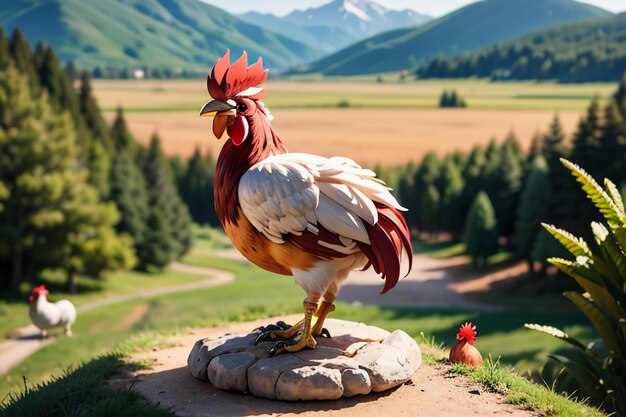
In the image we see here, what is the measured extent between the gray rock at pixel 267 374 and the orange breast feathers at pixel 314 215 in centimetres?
112

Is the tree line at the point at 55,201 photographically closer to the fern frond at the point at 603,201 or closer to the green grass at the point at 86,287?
the green grass at the point at 86,287

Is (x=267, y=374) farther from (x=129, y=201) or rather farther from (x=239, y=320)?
(x=129, y=201)

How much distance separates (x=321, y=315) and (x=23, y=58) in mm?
35005

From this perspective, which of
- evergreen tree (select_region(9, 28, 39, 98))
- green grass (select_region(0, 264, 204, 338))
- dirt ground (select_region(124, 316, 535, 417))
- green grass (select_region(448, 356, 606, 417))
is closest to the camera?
dirt ground (select_region(124, 316, 535, 417))

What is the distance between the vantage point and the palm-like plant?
28.0ft

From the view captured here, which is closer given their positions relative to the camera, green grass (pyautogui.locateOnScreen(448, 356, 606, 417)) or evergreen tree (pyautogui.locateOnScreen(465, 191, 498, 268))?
green grass (pyautogui.locateOnScreen(448, 356, 606, 417))

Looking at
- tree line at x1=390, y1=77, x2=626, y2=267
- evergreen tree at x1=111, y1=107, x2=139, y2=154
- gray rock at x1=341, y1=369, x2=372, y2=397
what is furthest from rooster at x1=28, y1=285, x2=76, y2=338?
evergreen tree at x1=111, y1=107, x2=139, y2=154

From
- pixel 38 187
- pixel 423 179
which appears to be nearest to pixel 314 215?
pixel 38 187

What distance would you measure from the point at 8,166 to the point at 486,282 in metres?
23.3

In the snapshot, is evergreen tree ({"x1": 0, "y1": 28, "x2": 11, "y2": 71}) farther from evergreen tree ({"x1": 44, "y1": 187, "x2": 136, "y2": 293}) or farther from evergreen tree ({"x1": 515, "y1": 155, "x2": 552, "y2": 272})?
evergreen tree ({"x1": 515, "y1": 155, "x2": 552, "y2": 272})

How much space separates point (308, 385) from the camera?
7250mm

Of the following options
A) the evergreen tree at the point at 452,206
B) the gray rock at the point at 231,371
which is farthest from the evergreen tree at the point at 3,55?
the gray rock at the point at 231,371

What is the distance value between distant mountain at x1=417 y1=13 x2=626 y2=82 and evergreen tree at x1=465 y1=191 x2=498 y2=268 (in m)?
53.1

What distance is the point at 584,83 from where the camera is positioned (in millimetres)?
81250
